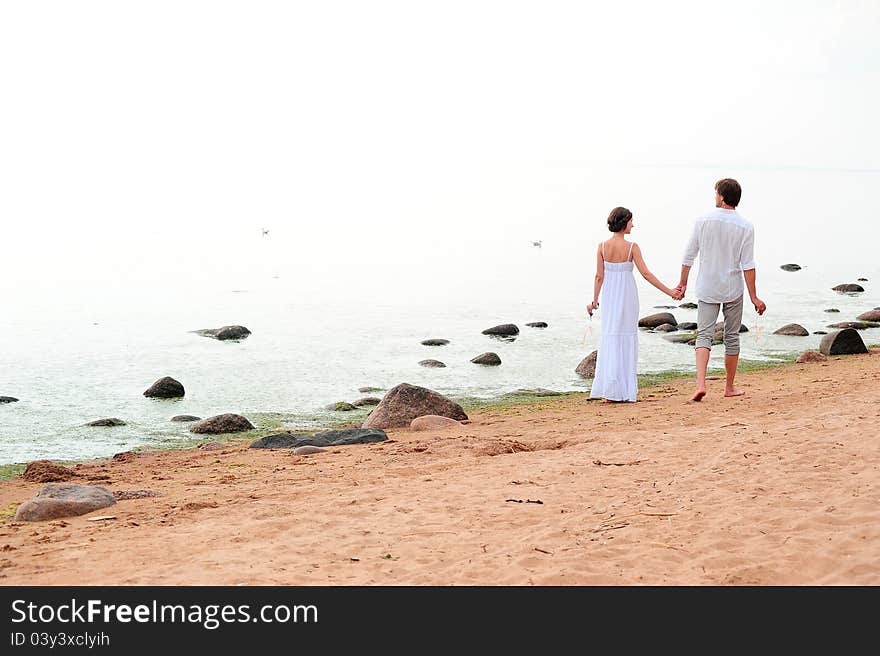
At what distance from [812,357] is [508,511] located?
1066 cm

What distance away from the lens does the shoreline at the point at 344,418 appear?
11.7m

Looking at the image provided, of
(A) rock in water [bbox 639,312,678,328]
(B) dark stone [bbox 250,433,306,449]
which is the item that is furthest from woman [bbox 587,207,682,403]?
(A) rock in water [bbox 639,312,678,328]

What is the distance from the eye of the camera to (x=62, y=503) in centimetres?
832

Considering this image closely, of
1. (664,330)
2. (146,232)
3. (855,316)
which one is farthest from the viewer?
(146,232)

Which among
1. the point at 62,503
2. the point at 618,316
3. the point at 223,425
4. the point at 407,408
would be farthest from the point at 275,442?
the point at 618,316

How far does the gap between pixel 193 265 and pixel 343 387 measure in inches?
841

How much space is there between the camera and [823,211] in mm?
58062

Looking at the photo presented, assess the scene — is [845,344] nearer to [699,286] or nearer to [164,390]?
[699,286]

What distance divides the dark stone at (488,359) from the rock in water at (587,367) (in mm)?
1439

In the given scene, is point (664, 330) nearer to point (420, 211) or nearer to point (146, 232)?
point (146, 232)

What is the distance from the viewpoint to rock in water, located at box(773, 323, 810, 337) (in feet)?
67.3

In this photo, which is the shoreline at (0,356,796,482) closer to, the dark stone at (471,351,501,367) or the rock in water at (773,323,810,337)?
the dark stone at (471,351,501,367)

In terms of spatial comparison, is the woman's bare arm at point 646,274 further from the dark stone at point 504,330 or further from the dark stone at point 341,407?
the dark stone at point 504,330
